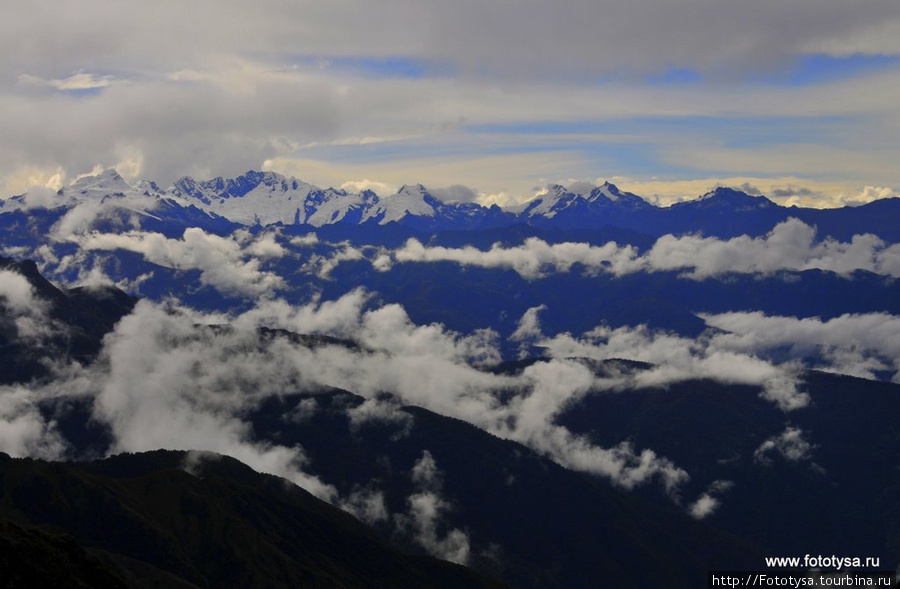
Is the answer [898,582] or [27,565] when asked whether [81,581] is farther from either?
[898,582]

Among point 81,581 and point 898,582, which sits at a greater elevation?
point 898,582

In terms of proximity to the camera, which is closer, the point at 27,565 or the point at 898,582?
the point at 898,582

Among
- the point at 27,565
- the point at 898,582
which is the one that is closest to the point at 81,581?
the point at 27,565

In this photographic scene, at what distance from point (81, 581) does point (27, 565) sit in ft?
31.8

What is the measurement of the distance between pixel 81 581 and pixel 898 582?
132m

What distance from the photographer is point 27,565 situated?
15838 centimetres

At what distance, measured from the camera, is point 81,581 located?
538 ft

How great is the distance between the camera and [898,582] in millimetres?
80188

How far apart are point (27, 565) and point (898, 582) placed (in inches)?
5226

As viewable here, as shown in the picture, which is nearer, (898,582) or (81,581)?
(898,582)

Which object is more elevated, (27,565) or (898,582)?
(898,582)
